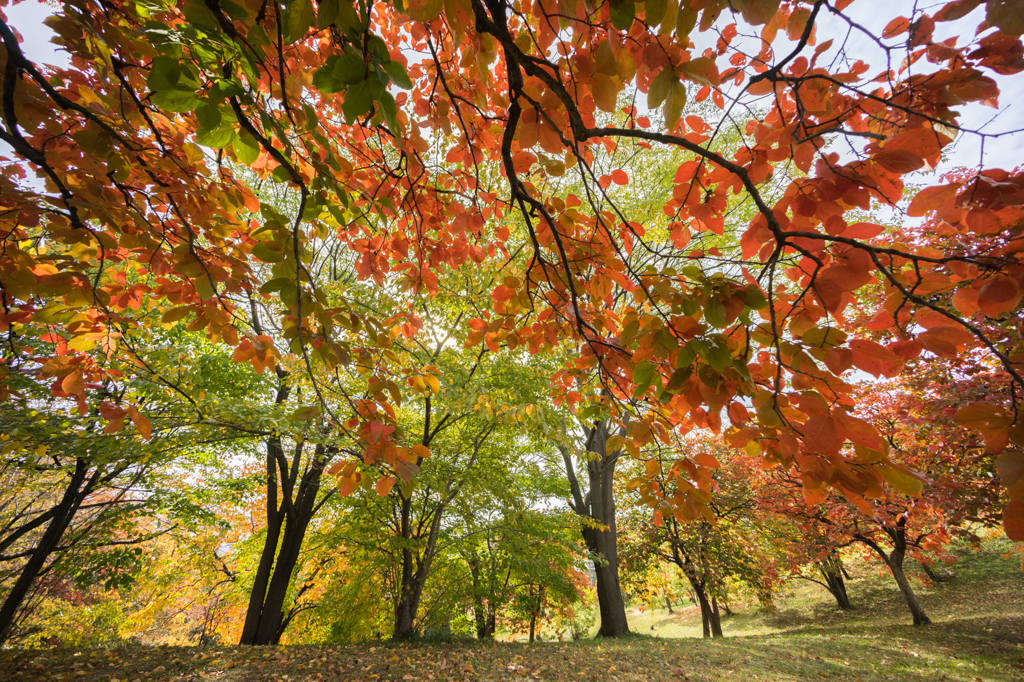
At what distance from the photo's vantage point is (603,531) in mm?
8094

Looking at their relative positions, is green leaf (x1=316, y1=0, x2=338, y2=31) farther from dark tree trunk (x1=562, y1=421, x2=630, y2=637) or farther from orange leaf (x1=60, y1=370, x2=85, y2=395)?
dark tree trunk (x1=562, y1=421, x2=630, y2=637)

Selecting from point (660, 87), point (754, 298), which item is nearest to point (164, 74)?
point (660, 87)

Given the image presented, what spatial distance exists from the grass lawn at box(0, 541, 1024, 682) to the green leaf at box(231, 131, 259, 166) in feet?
16.5

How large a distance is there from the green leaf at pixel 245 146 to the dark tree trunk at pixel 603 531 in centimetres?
767

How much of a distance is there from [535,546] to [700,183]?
6.67 m

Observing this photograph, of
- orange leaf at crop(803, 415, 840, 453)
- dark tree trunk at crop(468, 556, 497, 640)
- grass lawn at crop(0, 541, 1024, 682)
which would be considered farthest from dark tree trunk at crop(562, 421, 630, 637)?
orange leaf at crop(803, 415, 840, 453)

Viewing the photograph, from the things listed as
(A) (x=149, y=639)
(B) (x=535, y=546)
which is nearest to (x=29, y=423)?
(B) (x=535, y=546)

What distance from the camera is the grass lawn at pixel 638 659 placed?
4.00 m

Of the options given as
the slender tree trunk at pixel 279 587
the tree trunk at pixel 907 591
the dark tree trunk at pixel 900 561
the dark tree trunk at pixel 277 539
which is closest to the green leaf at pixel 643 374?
the dark tree trunk at pixel 277 539

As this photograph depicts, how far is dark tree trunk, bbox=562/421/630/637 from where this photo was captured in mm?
8188

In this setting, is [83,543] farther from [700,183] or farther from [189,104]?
[700,183]

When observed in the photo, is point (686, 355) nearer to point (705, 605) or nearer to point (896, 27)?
point (896, 27)

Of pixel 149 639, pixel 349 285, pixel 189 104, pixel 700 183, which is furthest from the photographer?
pixel 149 639

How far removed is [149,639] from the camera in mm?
12234
